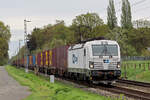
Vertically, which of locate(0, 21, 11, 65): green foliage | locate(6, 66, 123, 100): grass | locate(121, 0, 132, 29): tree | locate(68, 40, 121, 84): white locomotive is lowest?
locate(6, 66, 123, 100): grass

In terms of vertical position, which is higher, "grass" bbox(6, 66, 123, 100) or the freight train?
the freight train

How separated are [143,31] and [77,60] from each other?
170 ft

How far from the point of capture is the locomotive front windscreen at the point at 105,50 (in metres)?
20.9

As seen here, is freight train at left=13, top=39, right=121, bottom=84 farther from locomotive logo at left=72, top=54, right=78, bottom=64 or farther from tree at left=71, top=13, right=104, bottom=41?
tree at left=71, top=13, right=104, bottom=41

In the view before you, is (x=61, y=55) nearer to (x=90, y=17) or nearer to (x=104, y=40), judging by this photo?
(x=104, y=40)

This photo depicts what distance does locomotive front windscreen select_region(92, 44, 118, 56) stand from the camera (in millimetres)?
20864

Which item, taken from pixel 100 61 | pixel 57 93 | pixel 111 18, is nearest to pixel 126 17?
pixel 111 18

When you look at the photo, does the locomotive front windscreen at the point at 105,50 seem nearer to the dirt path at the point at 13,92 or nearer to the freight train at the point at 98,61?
the freight train at the point at 98,61

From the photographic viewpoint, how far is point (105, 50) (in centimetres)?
2108

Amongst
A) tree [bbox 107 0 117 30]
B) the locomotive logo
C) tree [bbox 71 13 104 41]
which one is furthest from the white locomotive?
tree [bbox 107 0 117 30]

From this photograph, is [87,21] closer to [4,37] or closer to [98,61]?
[4,37]

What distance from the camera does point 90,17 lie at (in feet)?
245

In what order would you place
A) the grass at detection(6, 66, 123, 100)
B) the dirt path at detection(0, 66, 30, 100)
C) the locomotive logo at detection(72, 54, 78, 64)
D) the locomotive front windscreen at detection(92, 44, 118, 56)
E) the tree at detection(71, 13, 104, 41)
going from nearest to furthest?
the grass at detection(6, 66, 123, 100), the dirt path at detection(0, 66, 30, 100), the locomotive front windscreen at detection(92, 44, 118, 56), the locomotive logo at detection(72, 54, 78, 64), the tree at detection(71, 13, 104, 41)

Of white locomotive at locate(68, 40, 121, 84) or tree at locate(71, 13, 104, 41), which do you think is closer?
white locomotive at locate(68, 40, 121, 84)
